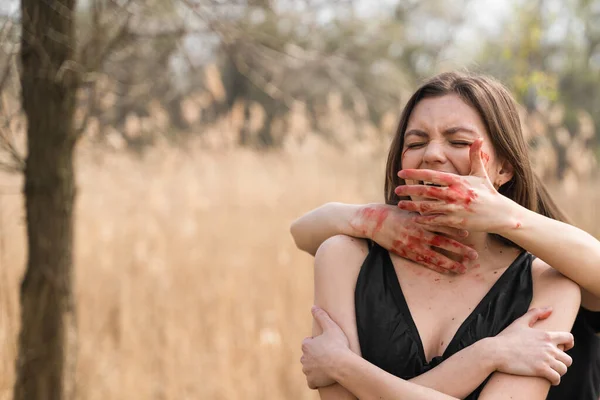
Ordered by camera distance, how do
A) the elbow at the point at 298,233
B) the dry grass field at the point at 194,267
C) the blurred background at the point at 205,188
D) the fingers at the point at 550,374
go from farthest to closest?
the dry grass field at the point at 194,267
the blurred background at the point at 205,188
the elbow at the point at 298,233
the fingers at the point at 550,374

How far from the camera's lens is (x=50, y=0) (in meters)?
2.38

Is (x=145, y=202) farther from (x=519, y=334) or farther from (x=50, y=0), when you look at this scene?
(x=519, y=334)

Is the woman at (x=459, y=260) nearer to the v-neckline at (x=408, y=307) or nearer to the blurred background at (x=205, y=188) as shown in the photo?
the v-neckline at (x=408, y=307)

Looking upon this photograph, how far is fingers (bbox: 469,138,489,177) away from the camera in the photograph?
1633 millimetres

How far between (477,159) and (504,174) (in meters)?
0.26

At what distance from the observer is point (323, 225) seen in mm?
2021

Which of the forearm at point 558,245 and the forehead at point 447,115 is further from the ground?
the forehead at point 447,115

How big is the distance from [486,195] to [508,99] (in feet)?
1.31

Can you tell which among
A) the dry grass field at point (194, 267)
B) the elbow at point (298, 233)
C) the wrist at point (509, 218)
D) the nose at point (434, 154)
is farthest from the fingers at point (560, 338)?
the dry grass field at point (194, 267)

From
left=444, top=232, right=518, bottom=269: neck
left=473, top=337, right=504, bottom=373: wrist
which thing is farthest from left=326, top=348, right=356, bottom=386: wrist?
left=444, top=232, right=518, bottom=269: neck

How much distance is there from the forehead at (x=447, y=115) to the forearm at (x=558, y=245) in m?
0.27

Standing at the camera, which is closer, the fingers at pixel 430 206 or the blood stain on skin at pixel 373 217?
the fingers at pixel 430 206

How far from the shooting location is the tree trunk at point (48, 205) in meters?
2.44

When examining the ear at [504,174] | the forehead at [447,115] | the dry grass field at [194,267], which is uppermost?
the forehead at [447,115]
